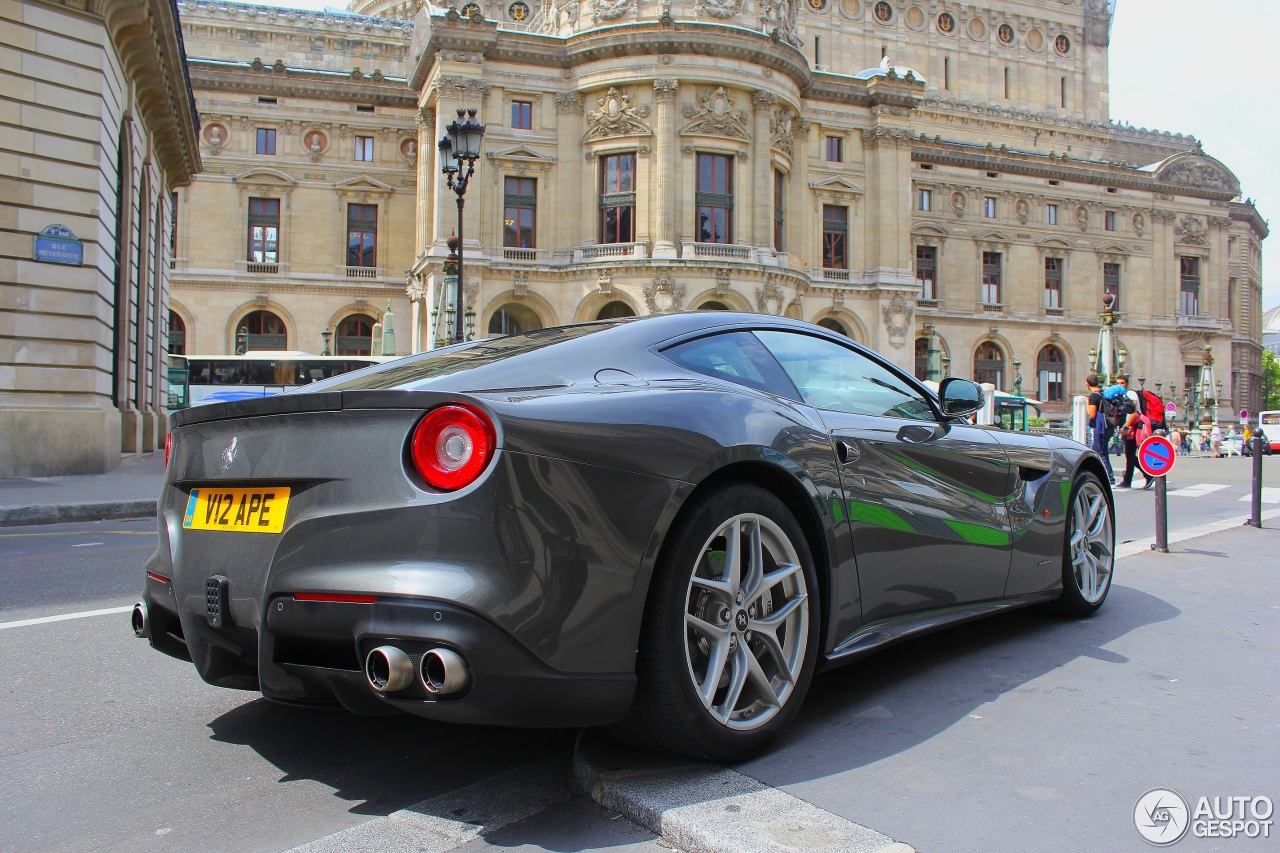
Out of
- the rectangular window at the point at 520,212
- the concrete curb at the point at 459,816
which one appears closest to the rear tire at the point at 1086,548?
the concrete curb at the point at 459,816

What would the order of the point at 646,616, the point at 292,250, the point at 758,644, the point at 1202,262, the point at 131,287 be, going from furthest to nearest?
1. the point at 1202,262
2. the point at 292,250
3. the point at 131,287
4. the point at 758,644
5. the point at 646,616

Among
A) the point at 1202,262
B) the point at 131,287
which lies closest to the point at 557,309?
the point at 131,287

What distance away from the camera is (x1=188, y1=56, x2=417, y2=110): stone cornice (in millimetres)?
50312

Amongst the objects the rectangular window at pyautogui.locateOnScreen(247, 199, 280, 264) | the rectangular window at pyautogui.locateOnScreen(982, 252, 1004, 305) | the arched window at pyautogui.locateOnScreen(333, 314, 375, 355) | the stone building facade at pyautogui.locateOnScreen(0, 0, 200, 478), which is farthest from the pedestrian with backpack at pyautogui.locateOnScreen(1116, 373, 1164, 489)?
the rectangular window at pyautogui.locateOnScreen(982, 252, 1004, 305)

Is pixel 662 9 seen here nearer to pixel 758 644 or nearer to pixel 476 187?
pixel 476 187

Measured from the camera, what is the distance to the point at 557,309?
4634 centimetres

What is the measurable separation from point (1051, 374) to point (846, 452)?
6938 cm

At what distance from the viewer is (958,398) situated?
4188mm

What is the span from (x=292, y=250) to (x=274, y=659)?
5340cm

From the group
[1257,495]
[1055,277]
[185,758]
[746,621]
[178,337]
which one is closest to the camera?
[746,621]

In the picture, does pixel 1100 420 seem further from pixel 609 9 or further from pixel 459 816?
pixel 609 9

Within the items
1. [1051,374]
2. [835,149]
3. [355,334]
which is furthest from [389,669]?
[1051,374]

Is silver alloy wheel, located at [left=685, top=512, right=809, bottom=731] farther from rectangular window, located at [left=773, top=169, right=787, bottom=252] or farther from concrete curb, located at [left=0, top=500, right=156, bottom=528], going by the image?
rectangular window, located at [left=773, top=169, right=787, bottom=252]

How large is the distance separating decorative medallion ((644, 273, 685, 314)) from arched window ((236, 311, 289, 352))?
67.8 ft
